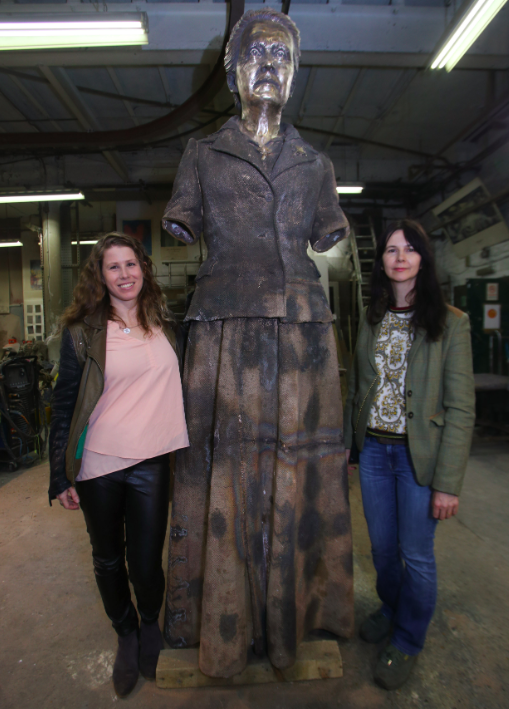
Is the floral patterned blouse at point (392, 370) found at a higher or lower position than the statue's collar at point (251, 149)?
lower

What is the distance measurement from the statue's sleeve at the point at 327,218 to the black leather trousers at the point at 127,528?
51.5 inches

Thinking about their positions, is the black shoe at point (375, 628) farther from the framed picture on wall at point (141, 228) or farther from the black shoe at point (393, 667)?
the framed picture on wall at point (141, 228)

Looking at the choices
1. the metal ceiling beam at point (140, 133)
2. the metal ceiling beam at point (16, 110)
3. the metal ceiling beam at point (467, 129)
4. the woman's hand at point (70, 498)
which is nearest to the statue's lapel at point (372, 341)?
the woman's hand at point (70, 498)

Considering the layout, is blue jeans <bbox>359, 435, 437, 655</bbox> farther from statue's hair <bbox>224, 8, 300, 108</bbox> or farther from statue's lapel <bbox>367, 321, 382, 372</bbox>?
statue's hair <bbox>224, 8, 300, 108</bbox>

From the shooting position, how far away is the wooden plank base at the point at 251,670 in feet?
5.95

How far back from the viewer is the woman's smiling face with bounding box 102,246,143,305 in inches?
70.6

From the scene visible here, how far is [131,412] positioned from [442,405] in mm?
1402

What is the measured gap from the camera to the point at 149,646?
194 centimetres

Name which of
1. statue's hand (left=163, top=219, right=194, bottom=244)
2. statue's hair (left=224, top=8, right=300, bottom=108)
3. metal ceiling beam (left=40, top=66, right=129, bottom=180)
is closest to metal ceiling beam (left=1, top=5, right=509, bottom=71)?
metal ceiling beam (left=40, top=66, right=129, bottom=180)

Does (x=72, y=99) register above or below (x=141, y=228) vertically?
above

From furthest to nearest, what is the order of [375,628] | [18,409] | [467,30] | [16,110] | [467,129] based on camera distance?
[16,110], [467,129], [18,409], [467,30], [375,628]

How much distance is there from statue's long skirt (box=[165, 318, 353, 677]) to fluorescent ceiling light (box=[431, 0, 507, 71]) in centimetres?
434

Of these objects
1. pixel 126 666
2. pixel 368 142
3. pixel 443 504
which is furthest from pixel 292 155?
pixel 368 142

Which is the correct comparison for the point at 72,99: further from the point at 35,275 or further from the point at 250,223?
the point at 35,275
